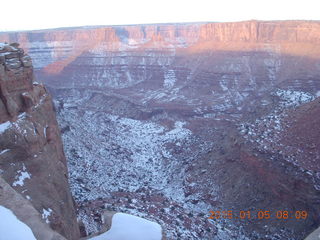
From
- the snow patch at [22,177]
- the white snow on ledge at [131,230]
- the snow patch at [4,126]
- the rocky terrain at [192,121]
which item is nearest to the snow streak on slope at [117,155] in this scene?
the rocky terrain at [192,121]

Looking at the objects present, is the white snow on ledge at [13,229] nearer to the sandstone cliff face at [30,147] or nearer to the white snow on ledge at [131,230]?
the white snow on ledge at [131,230]

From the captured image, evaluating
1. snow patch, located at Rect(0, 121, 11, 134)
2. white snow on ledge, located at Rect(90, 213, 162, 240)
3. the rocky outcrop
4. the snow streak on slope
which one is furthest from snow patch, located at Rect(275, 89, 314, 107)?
the rocky outcrop

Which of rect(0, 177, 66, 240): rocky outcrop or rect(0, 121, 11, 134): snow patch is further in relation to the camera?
rect(0, 121, 11, 134): snow patch

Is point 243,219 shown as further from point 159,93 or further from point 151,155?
point 159,93

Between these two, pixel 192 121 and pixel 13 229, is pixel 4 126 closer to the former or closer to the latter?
pixel 13 229

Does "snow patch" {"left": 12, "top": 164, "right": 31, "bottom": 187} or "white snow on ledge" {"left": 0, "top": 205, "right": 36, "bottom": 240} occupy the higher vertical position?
"white snow on ledge" {"left": 0, "top": 205, "right": 36, "bottom": 240}

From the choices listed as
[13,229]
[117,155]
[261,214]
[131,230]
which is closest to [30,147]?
[131,230]

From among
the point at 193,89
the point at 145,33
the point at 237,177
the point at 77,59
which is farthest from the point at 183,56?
the point at 237,177

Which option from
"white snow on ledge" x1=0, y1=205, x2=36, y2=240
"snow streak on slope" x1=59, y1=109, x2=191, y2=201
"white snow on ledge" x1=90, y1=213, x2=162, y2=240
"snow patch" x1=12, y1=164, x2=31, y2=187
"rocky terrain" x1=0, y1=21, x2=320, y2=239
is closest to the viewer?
"white snow on ledge" x1=0, y1=205, x2=36, y2=240

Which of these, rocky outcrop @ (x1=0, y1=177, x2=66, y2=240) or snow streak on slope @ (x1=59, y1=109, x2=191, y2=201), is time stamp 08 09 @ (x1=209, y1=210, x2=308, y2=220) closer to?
snow streak on slope @ (x1=59, y1=109, x2=191, y2=201)
